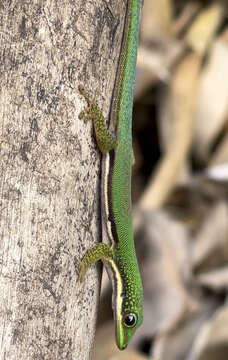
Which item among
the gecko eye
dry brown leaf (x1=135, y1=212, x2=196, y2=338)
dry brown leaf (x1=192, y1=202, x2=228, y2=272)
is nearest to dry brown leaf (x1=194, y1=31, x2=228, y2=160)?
dry brown leaf (x1=192, y1=202, x2=228, y2=272)

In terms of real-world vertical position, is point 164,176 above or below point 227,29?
below

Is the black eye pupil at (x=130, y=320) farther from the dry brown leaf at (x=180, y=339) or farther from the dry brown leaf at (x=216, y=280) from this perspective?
the dry brown leaf at (x=216, y=280)

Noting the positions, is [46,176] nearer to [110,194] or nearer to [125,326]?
[110,194]

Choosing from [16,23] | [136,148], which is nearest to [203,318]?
[136,148]

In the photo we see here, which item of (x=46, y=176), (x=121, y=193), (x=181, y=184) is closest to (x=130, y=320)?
(x=121, y=193)

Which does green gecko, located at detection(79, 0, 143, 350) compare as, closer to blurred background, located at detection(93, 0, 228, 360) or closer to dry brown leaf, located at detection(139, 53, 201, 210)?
blurred background, located at detection(93, 0, 228, 360)

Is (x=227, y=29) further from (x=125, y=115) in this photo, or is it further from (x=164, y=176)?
(x=125, y=115)
